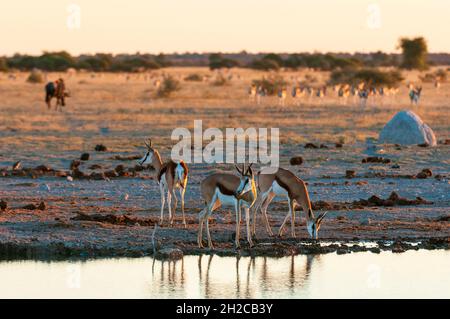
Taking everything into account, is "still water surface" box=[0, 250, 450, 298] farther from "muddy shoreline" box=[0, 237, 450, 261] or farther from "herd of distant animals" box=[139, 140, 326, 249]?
"herd of distant animals" box=[139, 140, 326, 249]

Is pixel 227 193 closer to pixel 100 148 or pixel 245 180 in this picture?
pixel 245 180

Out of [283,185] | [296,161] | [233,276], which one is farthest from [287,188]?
[296,161]

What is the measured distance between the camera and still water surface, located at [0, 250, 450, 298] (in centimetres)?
1087

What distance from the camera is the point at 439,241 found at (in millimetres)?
13508

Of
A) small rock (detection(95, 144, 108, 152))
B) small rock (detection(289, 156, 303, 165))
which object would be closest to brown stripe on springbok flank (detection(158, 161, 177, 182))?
small rock (detection(289, 156, 303, 165))

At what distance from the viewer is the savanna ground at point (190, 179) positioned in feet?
44.6

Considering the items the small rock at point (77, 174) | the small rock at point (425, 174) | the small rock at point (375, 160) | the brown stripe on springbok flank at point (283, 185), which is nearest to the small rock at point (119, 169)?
the small rock at point (77, 174)

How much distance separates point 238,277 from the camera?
11602mm

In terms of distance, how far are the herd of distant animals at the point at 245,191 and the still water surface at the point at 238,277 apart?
77 centimetres

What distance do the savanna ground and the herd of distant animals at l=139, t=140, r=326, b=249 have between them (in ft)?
0.97

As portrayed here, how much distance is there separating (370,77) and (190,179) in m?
40.3

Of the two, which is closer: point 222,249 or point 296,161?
point 222,249

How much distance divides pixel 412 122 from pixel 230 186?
13525 millimetres

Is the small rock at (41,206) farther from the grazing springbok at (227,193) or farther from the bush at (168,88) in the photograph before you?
the bush at (168,88)
